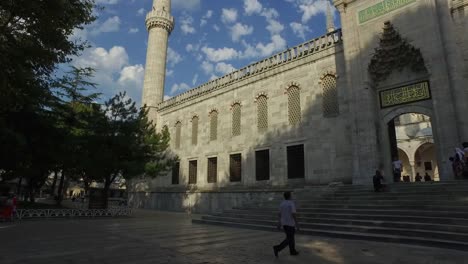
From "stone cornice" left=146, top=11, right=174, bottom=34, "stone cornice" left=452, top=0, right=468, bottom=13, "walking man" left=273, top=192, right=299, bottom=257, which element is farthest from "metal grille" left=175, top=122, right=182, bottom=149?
"walking man" left=273, top=192, right=299, bottom=257

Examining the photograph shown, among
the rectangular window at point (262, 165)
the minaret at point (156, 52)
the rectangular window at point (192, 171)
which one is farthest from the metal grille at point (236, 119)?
the minaret at point (156, 52)

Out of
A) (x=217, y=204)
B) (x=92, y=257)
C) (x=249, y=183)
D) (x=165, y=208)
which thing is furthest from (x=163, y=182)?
(x=92, y=257)

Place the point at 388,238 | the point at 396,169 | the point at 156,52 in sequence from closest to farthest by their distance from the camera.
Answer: the point at 388,238 → the point at 396,169 → the point at 156,52

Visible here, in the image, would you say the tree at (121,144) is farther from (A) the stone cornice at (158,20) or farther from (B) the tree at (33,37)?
(A) the stone cornice at (158,20)

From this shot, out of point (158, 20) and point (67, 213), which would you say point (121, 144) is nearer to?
point (67, 213)

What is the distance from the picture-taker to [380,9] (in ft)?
49.6

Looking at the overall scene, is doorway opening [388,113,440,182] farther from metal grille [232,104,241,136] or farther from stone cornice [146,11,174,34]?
stone cornice [146,11,174,34]

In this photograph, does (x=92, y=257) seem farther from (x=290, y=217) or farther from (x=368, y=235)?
(x=368, y=235)

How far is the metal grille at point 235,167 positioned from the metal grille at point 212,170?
1.68 m

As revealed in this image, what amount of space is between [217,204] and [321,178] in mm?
7966

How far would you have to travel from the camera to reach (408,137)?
27.7 meters

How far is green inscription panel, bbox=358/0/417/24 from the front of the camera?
47.6 ft

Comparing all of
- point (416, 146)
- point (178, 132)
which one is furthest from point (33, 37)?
point (416, 146)

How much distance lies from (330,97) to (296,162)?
13.7ft
